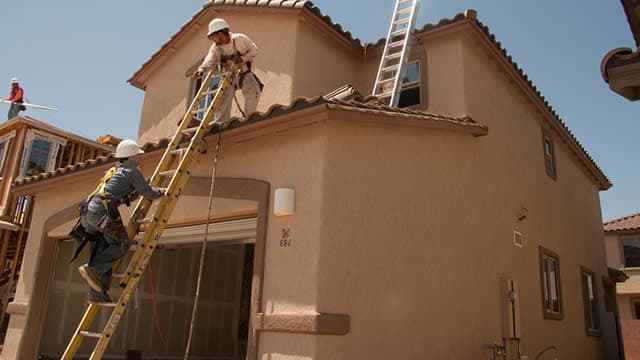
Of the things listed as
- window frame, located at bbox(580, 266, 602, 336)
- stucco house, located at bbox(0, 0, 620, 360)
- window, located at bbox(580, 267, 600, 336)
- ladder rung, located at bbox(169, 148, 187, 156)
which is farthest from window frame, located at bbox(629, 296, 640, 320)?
ladder rung, located at bbox(169, 148, 187, 156)

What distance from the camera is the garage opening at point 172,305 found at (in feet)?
40.3

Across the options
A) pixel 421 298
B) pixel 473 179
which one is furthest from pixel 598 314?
pixel 421 298

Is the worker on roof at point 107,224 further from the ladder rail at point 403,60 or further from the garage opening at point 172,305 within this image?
the ladder rail at point 403,60

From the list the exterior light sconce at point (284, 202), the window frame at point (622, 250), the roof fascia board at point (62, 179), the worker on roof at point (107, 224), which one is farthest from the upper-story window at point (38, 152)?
the window frame at point (622, 250)

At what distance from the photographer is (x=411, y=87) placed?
1027 cm

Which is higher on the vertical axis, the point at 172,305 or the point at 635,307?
the point at 635,307

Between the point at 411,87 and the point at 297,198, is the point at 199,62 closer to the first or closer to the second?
the point at 411,87

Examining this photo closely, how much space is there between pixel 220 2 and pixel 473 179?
21.4ft

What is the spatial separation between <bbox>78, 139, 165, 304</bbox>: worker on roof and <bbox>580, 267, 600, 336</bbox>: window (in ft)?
38.6

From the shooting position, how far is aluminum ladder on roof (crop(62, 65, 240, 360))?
5676 mm

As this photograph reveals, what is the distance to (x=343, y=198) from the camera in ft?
21.8

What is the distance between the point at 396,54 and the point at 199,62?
434 centimetres

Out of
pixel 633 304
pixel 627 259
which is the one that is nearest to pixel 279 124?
pixel 627 259

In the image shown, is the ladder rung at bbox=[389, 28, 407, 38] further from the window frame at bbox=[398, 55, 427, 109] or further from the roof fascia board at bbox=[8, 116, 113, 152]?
the roof fascia board at bbox=[8, 116, 113, 152]
